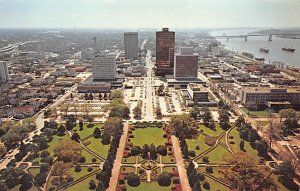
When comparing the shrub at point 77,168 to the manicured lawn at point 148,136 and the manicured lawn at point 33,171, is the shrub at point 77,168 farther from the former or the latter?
the manicured lawn at point 148,136

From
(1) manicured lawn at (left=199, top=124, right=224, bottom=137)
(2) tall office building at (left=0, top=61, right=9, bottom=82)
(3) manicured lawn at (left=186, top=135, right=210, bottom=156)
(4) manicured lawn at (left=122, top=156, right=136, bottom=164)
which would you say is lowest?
(4) manicured lawn at (left=122, top=156, right=136, bottom=164)

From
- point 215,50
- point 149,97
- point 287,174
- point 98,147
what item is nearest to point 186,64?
point 149,97

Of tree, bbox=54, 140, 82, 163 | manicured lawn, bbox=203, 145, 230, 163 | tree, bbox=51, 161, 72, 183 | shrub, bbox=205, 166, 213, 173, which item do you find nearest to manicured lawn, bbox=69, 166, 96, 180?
tree, bbox=51, 161, 72, 183

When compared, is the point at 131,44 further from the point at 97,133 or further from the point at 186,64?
the point at 97,133

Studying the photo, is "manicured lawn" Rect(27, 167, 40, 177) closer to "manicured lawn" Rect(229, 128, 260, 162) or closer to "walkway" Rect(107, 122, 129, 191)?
"walkway" Rect(107, 122, 129, 191)

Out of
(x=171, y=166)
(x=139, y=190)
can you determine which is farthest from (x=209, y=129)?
(x=139, y=190)

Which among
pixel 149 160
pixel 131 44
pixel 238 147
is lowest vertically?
pixel 149 160
